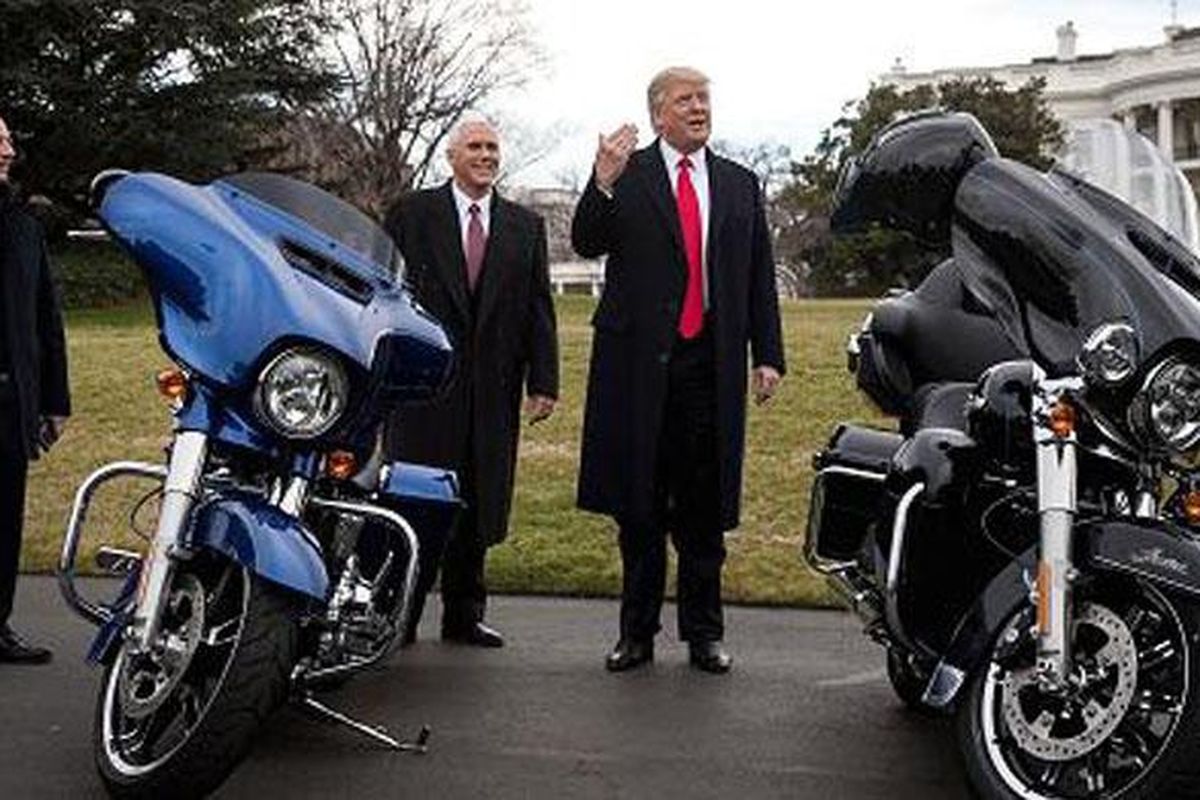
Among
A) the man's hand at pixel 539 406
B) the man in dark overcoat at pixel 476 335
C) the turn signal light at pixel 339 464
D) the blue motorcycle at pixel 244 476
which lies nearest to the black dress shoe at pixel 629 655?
the man in dark overcoat at pixel 476 335

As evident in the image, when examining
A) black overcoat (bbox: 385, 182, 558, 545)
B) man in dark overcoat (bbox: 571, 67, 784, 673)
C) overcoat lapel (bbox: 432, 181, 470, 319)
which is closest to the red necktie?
man in dark overcoat (bbox: 571, 67, 784, 673)

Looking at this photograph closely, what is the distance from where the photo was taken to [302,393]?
13.8 ft

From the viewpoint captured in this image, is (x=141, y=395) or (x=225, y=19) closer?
(x=141, y=395)

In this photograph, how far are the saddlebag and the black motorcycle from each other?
318 millimetres

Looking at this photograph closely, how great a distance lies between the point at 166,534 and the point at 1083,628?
2.16m

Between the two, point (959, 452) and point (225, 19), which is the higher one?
point (225, 19)

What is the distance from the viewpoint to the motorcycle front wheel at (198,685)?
154 inches

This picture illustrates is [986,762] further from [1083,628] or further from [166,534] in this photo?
[166,534]

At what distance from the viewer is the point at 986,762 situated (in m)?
3.79

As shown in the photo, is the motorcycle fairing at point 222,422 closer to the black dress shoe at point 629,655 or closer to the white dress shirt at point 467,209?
the black dress shoe at point 629,655

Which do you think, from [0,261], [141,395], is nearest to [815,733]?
[0,261]

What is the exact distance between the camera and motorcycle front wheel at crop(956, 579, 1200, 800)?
3.67 metres

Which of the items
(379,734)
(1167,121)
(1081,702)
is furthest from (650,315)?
(1167,121)

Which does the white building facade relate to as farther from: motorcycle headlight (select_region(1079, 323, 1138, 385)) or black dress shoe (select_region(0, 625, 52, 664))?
motorcycle headlight (select_region(1079, 323, 1138, 385))
